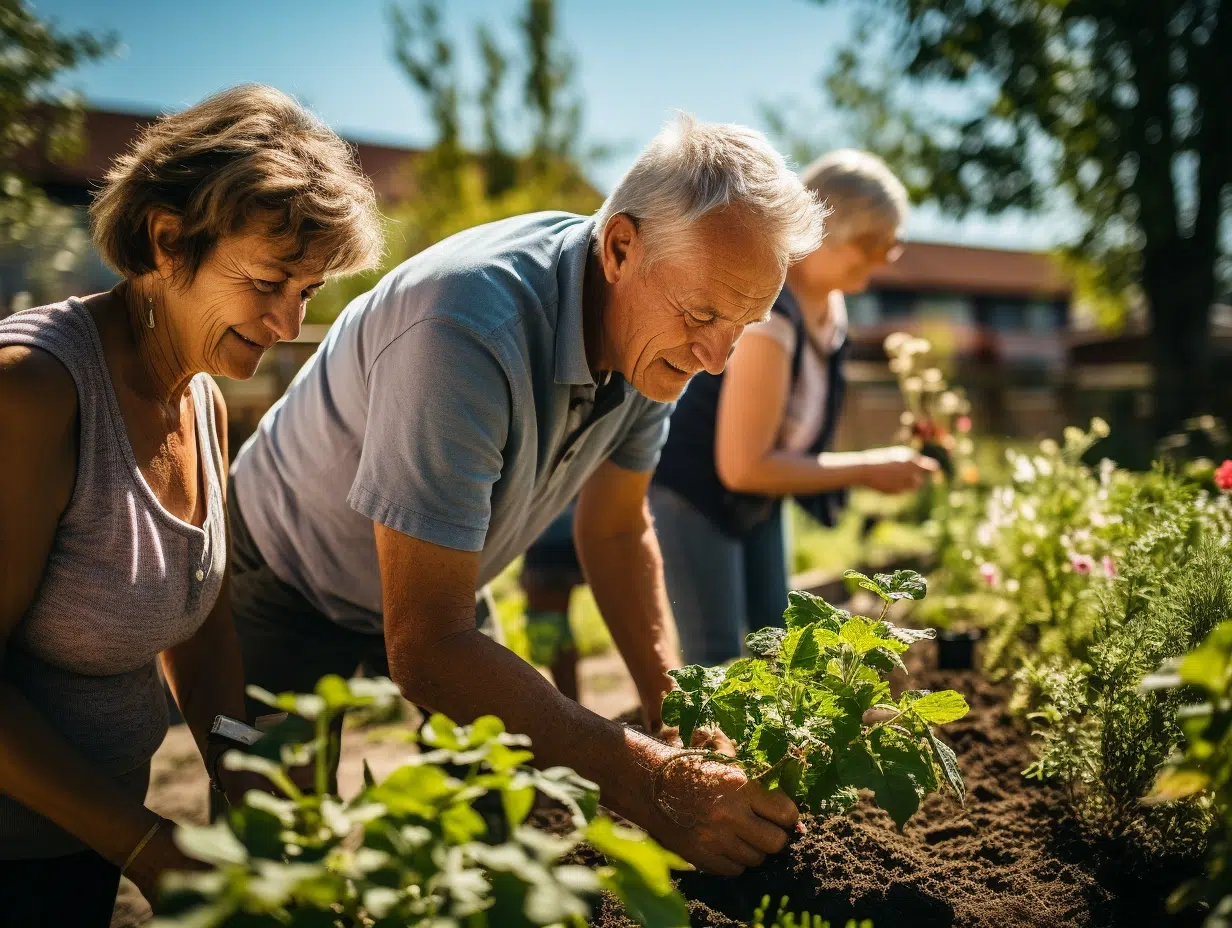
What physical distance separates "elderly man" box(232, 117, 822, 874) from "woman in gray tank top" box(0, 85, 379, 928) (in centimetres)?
24

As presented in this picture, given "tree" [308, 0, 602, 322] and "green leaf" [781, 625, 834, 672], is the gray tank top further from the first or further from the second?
"tree" [308, 0, 602, 322]

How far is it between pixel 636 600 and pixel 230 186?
1184 millimetres

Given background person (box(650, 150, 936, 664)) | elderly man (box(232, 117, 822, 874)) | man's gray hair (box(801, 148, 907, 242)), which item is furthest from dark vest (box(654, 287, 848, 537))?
elderly man (box(232, 117, 822, 874))

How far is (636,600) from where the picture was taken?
83.3 inches

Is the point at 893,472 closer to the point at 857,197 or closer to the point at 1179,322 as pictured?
the point at 857,197

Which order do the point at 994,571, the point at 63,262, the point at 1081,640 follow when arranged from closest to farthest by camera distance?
the point at 1081,640
the point at 994,571
the point at 63,262

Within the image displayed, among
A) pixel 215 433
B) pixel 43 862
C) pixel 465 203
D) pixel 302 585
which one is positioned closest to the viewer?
pixel 43 862

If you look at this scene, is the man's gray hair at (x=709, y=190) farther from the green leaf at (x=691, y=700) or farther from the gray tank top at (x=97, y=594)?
the gray tank top at (x=97, y=594)

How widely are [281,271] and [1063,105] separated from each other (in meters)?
11.1

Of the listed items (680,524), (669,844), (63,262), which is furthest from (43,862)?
(63,262)

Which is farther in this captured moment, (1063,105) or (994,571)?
(1063,105)

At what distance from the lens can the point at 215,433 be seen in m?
1.82

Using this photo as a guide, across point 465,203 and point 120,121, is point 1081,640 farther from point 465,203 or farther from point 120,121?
point 120,121

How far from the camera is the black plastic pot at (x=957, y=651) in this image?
110 inches
